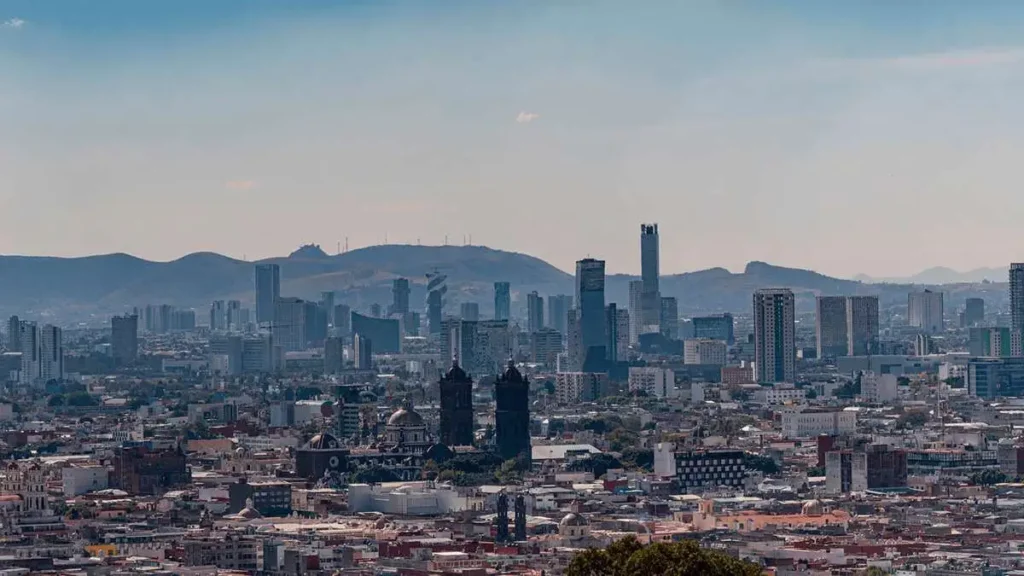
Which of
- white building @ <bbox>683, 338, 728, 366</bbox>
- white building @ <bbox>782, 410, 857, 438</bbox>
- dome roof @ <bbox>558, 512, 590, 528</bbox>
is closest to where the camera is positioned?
dome roof @ <bbox>558, 512, 590, 528</bbox>

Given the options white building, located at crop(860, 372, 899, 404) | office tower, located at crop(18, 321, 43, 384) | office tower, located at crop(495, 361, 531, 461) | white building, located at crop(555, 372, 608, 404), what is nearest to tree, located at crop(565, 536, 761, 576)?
office tower, located at crop(495, 361, 531, 461)

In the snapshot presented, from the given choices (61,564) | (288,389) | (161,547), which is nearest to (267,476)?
(161,547)

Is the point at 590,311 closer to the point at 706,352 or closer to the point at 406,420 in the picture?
the point at 706,352

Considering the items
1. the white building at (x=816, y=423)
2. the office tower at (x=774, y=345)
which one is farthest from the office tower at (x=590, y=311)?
the white building at (x=816, y=423)

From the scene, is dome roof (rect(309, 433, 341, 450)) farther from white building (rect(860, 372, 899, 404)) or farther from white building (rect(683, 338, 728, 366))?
white building (rect(683, 338, 728, 366))

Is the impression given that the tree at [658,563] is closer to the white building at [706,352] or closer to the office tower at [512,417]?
the office tower at [512,417]

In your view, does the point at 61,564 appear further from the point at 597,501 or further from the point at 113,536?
the point at 597,501
